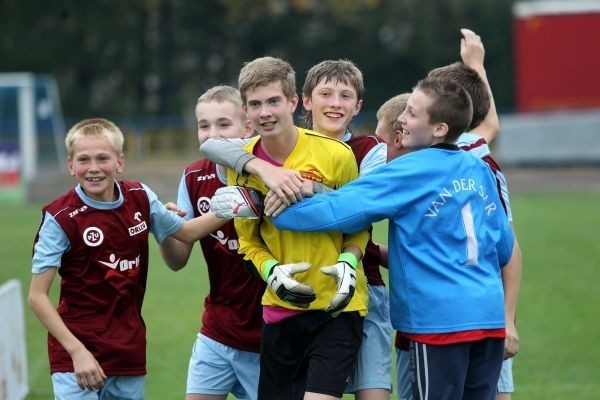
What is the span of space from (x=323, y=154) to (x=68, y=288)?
4.40ft

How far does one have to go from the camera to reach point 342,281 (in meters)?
4.47

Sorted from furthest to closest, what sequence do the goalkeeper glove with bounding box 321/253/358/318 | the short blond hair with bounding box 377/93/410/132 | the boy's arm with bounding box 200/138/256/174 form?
the short blond hair with bounding box 377/93/410/132 < the boy's arm with bounding box 200/138/256/174 < the goalkeeper glove with bounding box 321/253/358/318

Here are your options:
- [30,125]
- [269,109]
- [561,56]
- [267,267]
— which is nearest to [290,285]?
[267,267]

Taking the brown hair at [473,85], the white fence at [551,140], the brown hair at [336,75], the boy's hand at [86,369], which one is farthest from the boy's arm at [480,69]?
the white fence at [551,140]

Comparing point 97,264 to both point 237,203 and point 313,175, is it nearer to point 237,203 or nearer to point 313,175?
point 237,203

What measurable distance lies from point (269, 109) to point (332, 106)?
1.77 ft

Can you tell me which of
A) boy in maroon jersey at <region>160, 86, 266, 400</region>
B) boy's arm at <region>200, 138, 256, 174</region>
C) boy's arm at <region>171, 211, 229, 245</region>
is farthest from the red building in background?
boy's arm at <region>200, 138, 256, 174</region>

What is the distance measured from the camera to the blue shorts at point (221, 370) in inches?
218

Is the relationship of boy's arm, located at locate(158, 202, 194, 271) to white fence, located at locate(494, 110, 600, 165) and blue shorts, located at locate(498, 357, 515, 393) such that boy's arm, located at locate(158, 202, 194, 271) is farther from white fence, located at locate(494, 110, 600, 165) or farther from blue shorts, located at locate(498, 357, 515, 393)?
white fence, located at locate(494, 110, 600, 165)

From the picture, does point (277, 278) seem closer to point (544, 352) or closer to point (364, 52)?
point (544, 352)

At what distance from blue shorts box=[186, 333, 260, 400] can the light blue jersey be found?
3.84 feet

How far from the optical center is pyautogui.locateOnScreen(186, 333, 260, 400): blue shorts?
5.54 m

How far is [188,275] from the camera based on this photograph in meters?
14.7

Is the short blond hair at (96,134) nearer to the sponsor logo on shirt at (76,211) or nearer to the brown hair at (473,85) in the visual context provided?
the sponsor logo on shirt at (76,211)
